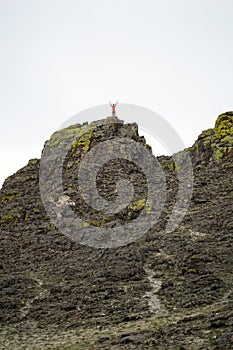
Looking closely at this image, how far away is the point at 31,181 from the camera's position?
58.2 meters

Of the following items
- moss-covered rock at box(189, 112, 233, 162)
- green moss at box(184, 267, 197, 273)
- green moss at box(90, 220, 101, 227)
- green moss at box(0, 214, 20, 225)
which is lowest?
green moss at box(184, 267, 197, 273)

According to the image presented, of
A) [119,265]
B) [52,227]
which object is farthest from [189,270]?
[52,227]

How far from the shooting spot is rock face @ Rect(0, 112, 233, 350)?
24.2m

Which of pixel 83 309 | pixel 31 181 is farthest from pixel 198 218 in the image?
pixel 31 181

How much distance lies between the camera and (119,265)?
121ft

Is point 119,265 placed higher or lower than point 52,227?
lower

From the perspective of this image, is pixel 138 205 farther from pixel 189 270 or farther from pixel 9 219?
pixel 189 270

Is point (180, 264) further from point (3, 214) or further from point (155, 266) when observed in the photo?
point (3, 214)

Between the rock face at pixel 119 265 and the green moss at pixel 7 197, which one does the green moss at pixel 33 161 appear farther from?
the green moss at pixel 7 197

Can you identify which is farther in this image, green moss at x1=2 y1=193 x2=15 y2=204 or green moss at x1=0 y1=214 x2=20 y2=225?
green moss at x1=2 y1=193 x2=15 y2=204

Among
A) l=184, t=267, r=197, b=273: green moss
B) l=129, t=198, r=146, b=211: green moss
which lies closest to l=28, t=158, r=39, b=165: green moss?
l=129, t=198, r=146, b=211: green moss

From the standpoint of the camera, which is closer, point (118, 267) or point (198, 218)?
point (118, 267)

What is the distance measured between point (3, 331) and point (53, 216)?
71.9 ft

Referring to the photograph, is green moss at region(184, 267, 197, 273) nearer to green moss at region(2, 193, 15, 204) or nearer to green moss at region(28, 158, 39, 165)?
green moss at region(2, 193, 15, 204)
